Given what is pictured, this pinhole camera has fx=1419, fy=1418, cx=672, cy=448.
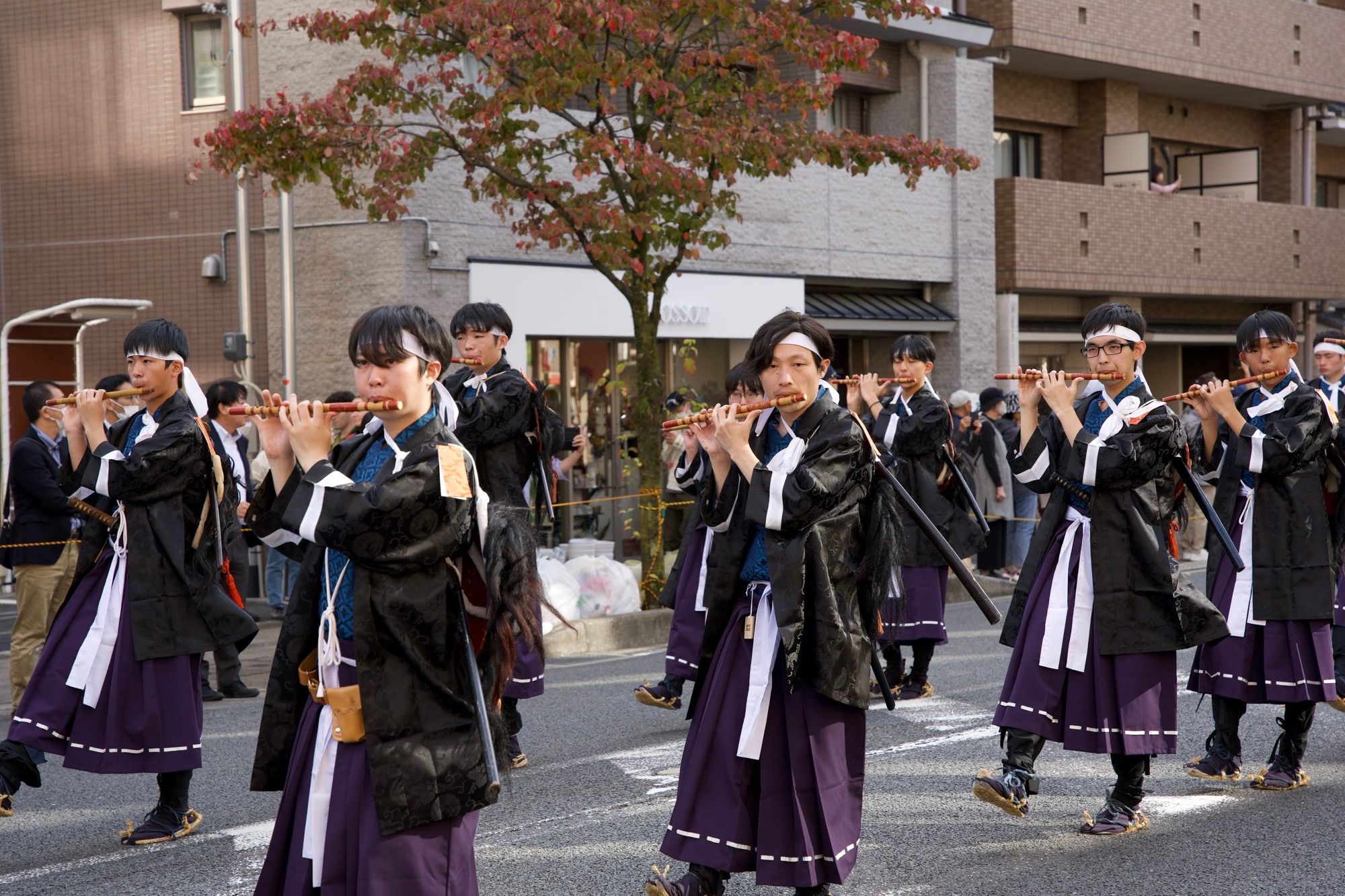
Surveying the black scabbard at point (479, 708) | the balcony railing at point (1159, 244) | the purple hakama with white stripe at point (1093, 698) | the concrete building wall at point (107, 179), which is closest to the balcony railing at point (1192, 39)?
the balcony railing at point (1159, 244)

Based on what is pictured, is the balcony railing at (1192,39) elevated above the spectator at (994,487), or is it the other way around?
the balcony railing at (1192,39)

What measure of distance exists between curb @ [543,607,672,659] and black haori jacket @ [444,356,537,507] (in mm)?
3116

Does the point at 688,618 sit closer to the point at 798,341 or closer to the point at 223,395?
the point at 798,341

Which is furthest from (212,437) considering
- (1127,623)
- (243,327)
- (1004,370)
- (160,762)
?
(1004,370)

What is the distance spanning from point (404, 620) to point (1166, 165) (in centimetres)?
2262

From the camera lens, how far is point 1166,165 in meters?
23.7

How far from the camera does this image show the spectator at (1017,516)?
1430 cm

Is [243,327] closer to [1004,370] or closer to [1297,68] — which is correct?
[1004,370]

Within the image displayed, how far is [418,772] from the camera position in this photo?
3.48 meters

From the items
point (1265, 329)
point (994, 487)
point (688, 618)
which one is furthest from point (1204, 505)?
point (994, 487)

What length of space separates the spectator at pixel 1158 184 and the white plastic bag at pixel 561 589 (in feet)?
46.9

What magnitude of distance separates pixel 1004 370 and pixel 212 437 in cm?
1420

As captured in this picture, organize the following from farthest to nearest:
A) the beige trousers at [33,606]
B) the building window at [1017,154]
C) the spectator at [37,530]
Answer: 1. the building window at [1017,154]
2. the spectator at [37,530]
3. the beige trousers at [33,606]

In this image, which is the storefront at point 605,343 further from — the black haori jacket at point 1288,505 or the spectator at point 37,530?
the black haori jacket at point 1288,505
